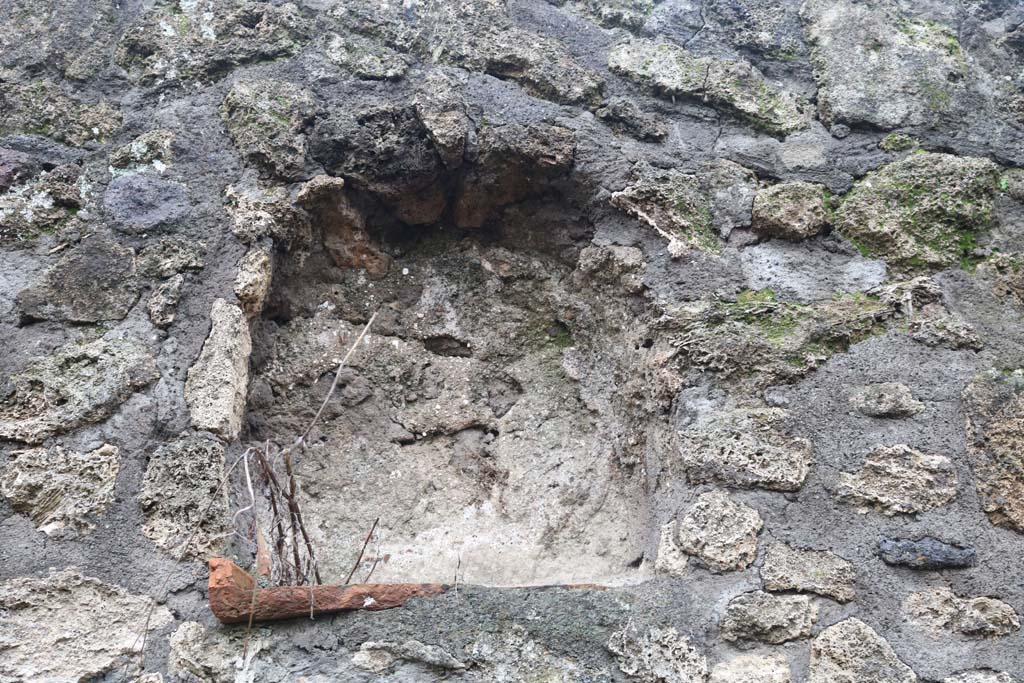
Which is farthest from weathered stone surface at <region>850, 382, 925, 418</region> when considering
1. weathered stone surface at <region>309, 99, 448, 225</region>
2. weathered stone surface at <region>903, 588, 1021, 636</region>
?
weathered stone surface at <region>309, 99, 448, 225</region>

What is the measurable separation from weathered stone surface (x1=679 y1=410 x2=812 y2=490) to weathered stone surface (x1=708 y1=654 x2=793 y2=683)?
13.3 inches

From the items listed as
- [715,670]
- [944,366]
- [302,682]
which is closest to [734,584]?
[715,670]

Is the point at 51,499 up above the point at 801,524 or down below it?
below

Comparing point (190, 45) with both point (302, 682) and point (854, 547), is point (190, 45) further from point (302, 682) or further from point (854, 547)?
point (854, 547)

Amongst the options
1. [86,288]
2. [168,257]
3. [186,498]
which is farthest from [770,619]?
[86,288]

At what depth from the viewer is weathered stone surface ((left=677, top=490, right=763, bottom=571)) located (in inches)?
70.8

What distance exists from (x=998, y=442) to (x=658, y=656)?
0.83 m

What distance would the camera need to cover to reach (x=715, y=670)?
170 centimetres

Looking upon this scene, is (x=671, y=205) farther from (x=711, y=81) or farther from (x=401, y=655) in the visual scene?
(x=401, y=655)

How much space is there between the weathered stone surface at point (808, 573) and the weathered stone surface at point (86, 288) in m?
1.45

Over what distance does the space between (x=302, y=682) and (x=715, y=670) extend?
0.75 meters

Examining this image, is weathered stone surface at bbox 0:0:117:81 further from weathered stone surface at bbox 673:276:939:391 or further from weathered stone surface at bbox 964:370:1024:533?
weathered stone surface at bbox 964:370:1024:533

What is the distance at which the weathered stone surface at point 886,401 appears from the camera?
1900mm

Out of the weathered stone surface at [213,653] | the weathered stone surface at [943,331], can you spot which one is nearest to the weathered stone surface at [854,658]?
the weathered stone surface at [943,331]
